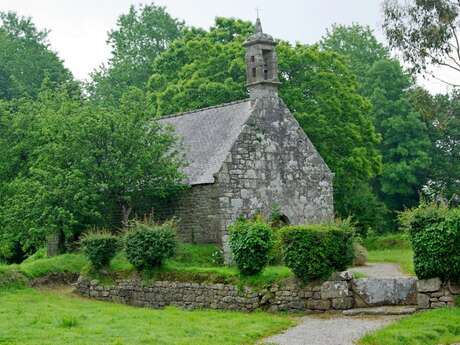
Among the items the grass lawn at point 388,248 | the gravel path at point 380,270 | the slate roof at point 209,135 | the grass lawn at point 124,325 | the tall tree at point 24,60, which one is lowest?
the grass lawn at point 124,325

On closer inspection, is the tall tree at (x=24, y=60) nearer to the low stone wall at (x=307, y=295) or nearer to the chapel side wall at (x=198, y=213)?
the chapel side wall at (x=198, y=213)

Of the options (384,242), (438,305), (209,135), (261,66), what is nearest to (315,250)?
(438,305)

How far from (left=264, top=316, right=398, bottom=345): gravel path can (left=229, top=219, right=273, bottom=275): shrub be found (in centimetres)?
261

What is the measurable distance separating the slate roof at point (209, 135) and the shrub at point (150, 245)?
483cm

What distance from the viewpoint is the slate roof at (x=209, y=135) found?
30359mm

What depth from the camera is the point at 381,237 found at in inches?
1705

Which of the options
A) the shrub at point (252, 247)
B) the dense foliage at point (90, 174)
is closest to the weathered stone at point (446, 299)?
the shrub at point (252, 247)

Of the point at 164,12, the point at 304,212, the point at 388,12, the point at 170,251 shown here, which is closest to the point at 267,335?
the point at 170,251

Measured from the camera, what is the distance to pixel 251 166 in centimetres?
3070

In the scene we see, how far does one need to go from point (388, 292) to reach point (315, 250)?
7.11ft

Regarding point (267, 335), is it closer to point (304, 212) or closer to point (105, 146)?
point (105, 146)

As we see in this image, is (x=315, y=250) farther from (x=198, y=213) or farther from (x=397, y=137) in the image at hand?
(x=397, y=137)

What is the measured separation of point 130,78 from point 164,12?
306 inches

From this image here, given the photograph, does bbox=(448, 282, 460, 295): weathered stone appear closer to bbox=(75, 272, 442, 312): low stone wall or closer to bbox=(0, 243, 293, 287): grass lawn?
bbox=(75, 272, 442, 312): low stone wall
